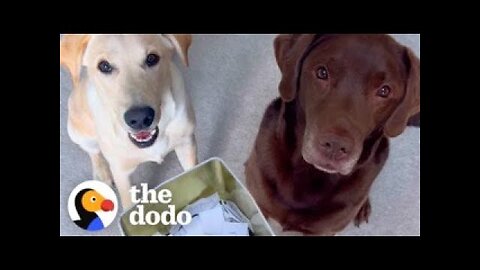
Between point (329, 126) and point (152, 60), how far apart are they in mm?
465

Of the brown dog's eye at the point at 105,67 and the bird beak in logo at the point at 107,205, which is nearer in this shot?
the brown dog's eye at the point at 105,67

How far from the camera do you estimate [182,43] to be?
6.64 ft

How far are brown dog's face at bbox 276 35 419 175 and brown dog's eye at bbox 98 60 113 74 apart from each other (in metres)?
0.43

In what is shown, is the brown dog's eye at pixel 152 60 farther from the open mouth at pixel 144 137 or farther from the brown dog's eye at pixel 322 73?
the brown dog's eye at pixel 322 73

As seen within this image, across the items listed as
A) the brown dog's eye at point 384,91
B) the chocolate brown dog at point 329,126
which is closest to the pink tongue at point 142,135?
the chocolate brown dog at point 329,126

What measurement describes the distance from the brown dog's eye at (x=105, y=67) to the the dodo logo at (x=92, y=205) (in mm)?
315

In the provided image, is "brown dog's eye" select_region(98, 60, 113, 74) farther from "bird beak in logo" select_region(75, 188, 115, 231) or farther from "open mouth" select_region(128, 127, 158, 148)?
"bird beak in logo" select_region(75, 188, 115, 231)

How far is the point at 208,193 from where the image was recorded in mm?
2115

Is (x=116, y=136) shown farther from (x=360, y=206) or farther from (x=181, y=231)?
(x=360, y=206)

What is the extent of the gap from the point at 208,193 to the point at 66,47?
0.53 m

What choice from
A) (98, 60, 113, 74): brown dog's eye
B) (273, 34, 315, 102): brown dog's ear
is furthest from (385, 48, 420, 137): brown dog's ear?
(98, 60, 113, 74): brown dog's eye

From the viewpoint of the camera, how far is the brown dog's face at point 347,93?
1.90 metres

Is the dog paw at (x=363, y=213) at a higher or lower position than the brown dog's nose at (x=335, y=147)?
lower

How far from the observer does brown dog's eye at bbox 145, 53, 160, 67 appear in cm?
195
